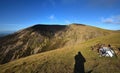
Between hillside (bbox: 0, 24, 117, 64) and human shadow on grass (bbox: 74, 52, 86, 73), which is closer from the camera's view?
human shadow on grass (bbox: 74, 52, 86, 73)

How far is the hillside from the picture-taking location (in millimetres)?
99250

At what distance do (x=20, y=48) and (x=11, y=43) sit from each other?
12885mm

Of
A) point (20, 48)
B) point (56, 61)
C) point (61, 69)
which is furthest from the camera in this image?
point (20, 48)

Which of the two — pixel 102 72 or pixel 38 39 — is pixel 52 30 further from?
pixel 102 72

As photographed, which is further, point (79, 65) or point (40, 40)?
point (40, 40)

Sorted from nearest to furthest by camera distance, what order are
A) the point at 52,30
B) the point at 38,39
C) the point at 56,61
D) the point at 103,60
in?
the point at 103,60 → the point at 56,61 → the point at 38,39 → the point at 52,30

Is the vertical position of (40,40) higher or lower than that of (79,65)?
lower

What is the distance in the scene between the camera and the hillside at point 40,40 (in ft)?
326

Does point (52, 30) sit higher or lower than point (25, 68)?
higher

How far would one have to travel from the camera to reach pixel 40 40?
408ft

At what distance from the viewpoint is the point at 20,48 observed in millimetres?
104312

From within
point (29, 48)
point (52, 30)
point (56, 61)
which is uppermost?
point (52, 30)

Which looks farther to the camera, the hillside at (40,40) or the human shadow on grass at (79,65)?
the hillside at (40,40)

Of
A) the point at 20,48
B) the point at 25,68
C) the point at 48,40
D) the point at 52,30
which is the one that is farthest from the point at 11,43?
the point at 25,68
